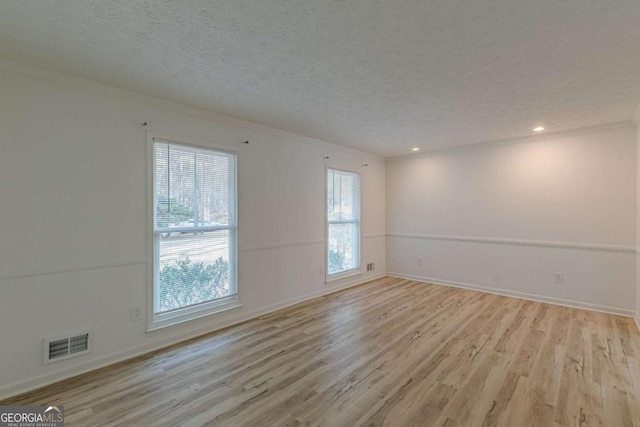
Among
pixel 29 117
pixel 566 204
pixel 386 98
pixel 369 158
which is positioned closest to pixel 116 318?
pixel 29 117

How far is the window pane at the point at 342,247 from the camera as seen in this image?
5.14 m

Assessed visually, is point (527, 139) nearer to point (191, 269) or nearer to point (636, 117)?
point (636, 117)

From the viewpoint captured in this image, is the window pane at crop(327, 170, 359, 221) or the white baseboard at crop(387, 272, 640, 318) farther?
the window pane at crop(327, 170, 359, 221)

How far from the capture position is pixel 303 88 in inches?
108

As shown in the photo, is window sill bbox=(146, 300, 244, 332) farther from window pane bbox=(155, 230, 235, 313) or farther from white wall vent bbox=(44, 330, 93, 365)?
white wall vent bbox=(44, 330, 93, 365)

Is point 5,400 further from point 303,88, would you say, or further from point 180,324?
point 303,88

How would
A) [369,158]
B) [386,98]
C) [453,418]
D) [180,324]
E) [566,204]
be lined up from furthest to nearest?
[369,158], [566,204], [180,324], [386,98], [453,418]

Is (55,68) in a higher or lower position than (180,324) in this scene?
higher

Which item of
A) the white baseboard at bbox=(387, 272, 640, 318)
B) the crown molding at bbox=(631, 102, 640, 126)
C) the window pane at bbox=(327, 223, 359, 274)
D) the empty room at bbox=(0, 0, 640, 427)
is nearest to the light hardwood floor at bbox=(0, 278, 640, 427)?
the empty room at bbox=(0, 0, 640, 427)

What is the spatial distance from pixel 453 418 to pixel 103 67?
3.59 metres

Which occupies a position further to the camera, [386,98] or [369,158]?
[369,158]

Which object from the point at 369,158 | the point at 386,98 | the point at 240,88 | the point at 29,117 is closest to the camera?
the point at 29,117

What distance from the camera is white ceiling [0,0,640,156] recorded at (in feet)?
5.49

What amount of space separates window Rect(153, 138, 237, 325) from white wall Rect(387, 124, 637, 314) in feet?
12.1
